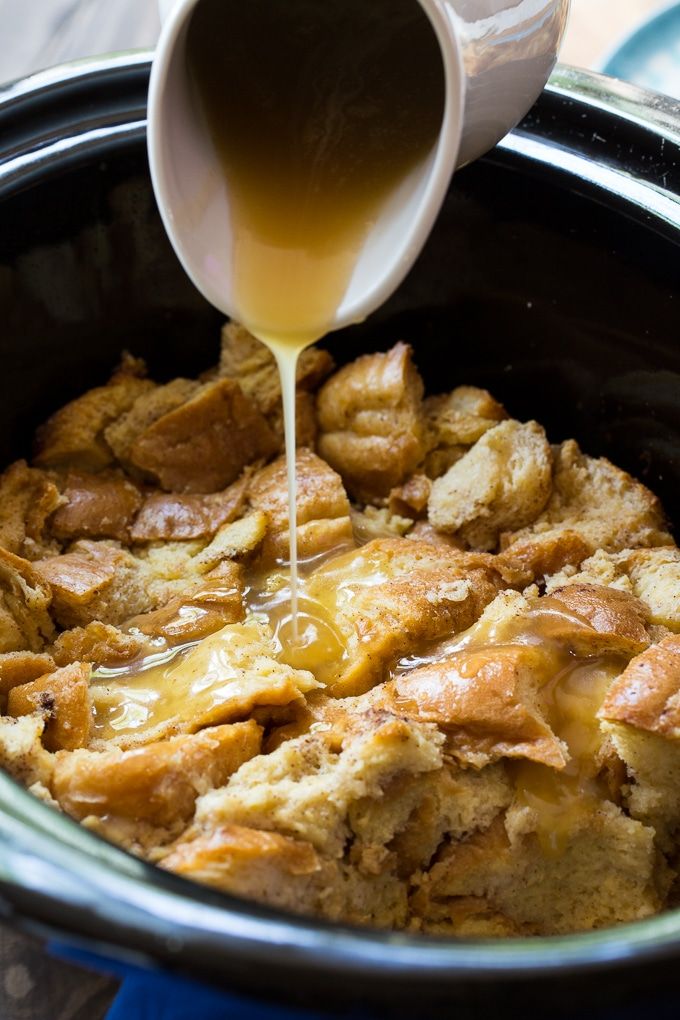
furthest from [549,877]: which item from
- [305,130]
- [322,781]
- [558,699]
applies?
[305,130]

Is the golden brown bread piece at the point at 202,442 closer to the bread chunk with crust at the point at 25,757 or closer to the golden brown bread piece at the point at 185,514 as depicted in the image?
the golden brown bread piece at the point at 185,514

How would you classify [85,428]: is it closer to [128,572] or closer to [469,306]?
[128,572]

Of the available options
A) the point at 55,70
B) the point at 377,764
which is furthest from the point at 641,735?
the point at 55,70

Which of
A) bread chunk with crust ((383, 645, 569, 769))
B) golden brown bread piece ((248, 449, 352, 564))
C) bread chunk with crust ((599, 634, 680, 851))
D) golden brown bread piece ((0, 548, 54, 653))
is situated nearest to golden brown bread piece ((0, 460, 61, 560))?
golden brown bread piece ((0, 548, 54, 653))

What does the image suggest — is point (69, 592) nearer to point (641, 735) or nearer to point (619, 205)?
point (641, 735)

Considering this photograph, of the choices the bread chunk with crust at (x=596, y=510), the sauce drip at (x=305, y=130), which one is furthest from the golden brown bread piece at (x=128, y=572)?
the bread chunk with crust at (x=596, y=510)

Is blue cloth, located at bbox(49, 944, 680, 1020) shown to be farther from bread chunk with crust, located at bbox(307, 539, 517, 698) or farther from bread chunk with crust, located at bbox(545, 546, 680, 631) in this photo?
bread chunk with crust, located at bbox(545, 546, 680, 631)

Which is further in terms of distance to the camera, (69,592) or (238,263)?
(69,592)
